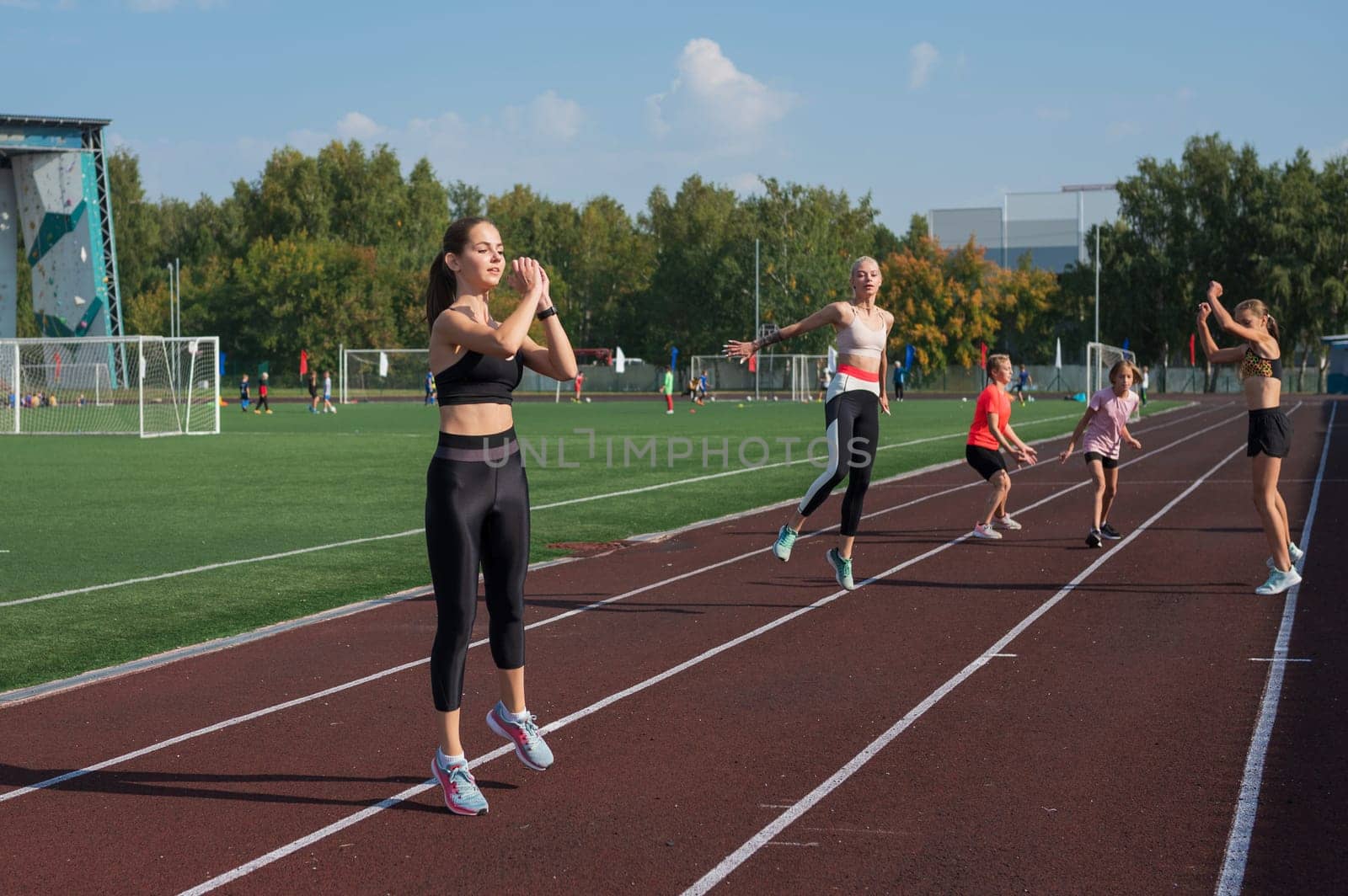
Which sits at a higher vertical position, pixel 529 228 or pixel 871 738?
pixel 529 228

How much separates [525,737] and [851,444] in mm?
4569

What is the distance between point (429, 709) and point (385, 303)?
86175 millimetres

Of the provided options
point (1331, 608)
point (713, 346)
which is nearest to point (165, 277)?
point (713, 346)

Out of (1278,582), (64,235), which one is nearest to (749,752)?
(1278,582)

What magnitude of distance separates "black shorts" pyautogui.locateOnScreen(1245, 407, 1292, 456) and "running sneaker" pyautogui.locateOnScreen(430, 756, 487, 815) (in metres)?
6.23

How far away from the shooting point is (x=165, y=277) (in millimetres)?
93812

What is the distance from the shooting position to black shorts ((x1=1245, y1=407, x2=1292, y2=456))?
9039mm

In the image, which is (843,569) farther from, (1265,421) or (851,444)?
(1265,421)

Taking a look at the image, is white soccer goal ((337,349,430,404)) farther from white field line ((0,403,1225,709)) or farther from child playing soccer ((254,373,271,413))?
white field line ((0,403,1225,709))

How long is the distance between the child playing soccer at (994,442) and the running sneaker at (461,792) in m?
8.45

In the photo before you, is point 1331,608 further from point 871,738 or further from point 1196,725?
point 871,738

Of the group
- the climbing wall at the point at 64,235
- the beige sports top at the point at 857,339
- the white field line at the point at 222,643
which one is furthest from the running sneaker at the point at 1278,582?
the climbing wall at the point at 64,235

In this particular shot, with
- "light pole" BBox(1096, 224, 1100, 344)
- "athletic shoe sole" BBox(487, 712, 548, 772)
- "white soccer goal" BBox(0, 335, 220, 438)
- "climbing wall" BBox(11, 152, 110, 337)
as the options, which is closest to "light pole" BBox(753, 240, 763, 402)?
"light pole" BBox(1096, 224, 1100, 344)

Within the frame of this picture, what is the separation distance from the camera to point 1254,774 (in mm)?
5184
